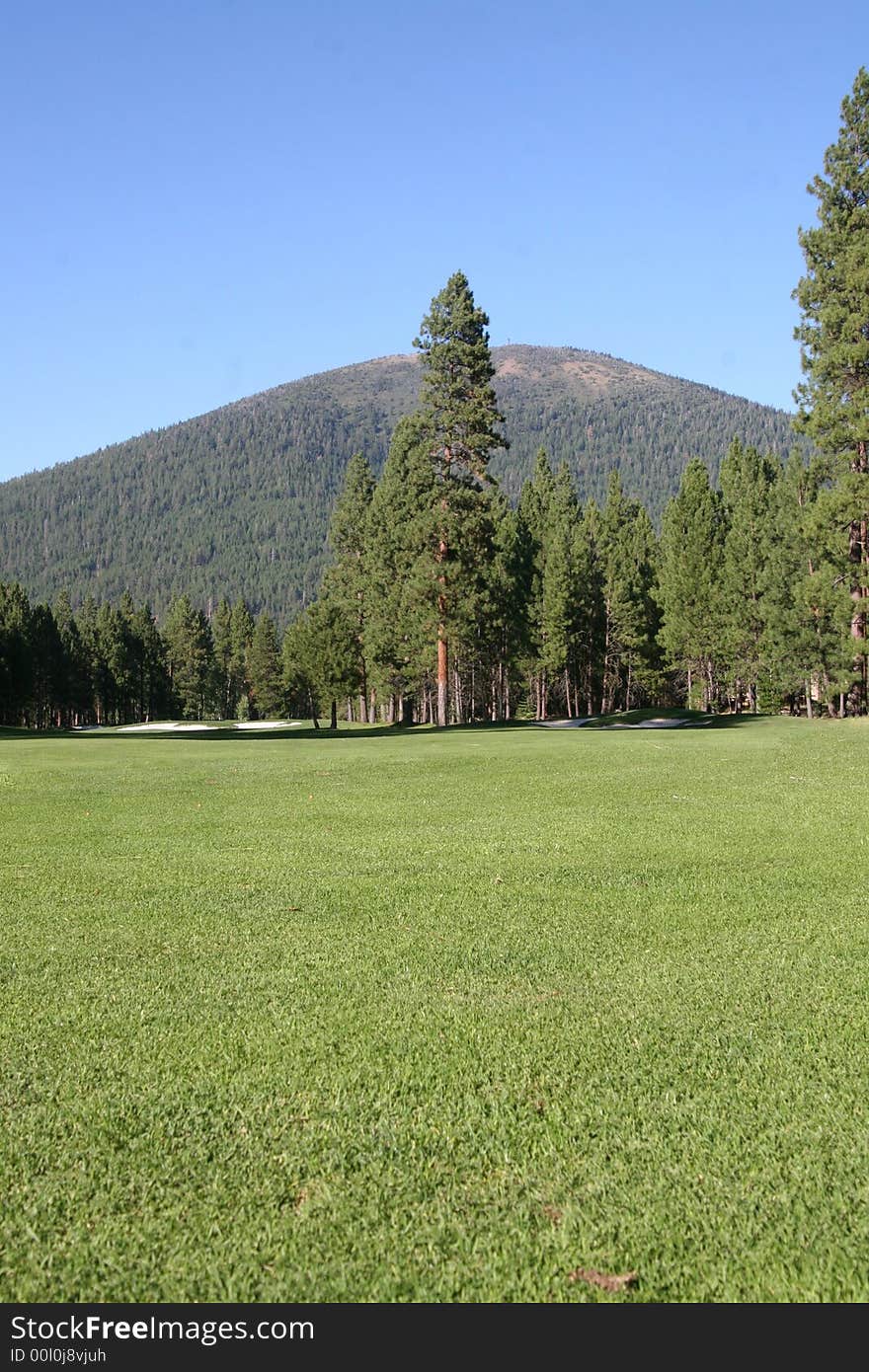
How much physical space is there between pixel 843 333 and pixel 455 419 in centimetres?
1559

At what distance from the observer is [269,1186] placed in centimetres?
278

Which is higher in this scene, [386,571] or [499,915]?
[386,571]

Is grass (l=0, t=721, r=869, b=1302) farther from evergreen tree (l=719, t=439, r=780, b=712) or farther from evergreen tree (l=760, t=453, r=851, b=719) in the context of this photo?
evergreen tree (l=719, t=439, r=780, b=712)

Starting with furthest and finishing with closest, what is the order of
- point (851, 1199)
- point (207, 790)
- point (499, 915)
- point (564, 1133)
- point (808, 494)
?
point (808, 494) < point (207, 790) < point (499, 915) < point (564, 1133) < point (851, 1199)

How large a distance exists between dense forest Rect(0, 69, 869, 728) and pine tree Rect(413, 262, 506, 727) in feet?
0.30

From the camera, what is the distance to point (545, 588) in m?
58.8

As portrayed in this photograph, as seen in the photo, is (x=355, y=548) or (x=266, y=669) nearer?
(x=355, y=548)

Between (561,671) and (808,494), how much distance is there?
2630cm

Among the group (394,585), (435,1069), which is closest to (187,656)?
(394,585)

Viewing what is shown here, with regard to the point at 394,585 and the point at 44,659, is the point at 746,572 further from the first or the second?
the point at 44,659

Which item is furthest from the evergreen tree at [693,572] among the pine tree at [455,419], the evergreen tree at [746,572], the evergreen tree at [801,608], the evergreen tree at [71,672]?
the evergreen tree at [71,672]

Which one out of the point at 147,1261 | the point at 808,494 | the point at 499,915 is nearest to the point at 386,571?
the point at 808,494
